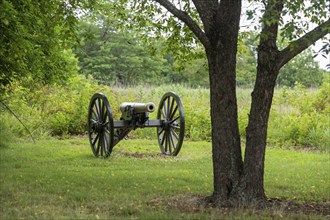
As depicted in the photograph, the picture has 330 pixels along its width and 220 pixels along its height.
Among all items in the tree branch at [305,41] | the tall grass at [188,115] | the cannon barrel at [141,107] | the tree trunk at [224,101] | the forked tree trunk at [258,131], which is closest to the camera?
the tree branch at [305,41]

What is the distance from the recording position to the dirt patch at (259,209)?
17.9 feet

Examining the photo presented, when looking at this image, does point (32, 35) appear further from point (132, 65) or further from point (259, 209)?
point (132, 65)

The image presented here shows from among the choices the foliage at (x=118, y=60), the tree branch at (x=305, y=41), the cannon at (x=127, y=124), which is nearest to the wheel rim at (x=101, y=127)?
the cannon at (x=127, y=124)

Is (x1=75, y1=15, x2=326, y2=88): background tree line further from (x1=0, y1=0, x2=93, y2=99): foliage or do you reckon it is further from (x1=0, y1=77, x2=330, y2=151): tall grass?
(x1=0, y1=0, x2=93, y2=99): foliage

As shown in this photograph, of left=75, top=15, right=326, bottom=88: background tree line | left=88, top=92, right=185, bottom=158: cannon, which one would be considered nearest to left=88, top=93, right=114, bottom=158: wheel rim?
left=88, top=92, right=185, bottom=158: cannon

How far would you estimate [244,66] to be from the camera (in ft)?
112

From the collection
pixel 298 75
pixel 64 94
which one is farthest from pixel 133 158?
pixel 298 75

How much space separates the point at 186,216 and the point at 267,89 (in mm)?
1656

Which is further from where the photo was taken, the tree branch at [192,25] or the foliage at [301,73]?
the foliage at [301,73]

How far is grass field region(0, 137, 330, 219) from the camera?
5367mm

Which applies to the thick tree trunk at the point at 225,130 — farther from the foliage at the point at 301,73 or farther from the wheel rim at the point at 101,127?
the foliage at the point at 301,73

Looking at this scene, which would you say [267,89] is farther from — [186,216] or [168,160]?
[168,160]

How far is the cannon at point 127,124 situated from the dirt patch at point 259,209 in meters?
3.81

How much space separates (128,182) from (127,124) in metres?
3.02
